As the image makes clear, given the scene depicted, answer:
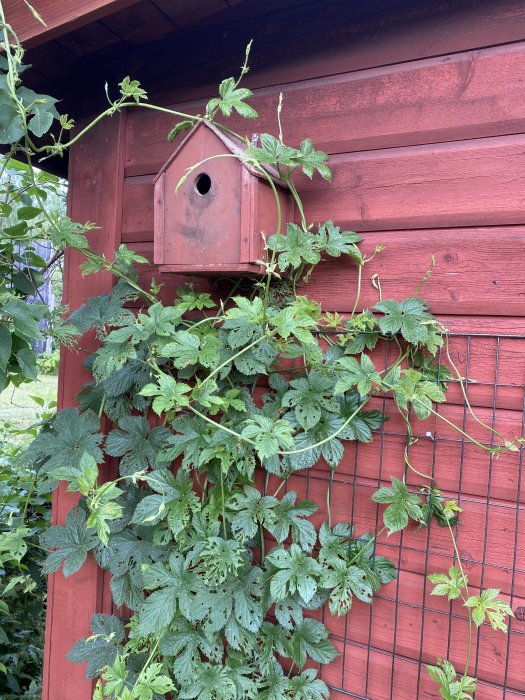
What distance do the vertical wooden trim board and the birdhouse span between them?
0.45 meters

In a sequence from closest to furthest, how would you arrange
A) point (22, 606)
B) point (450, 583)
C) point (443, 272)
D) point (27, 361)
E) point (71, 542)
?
point (450, 583) < point (443, 272) < point (27, 361) < point (71, 542) < point (22, 606)

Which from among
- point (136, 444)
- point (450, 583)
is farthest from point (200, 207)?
point (450, 583)

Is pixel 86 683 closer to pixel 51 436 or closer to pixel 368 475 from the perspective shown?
pixel 51 436

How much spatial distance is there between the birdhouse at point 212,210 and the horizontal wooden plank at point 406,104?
0.84ft

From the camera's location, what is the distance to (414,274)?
1.33m

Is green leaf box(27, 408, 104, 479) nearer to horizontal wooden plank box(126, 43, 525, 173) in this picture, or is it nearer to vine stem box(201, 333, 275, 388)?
vine stem box(201, 333, 275, 388)

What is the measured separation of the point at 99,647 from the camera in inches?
61.1

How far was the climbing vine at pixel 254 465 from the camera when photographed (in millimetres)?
1231

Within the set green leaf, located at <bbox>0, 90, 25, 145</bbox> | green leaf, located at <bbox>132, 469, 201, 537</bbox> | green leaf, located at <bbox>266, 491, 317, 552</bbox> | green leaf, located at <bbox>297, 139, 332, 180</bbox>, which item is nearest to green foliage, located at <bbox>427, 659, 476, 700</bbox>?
green leaf, located at <bbox>266, 491, 317, 552</bbox>

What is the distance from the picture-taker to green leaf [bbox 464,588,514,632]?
1.14m

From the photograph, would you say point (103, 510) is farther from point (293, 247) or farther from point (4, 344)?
point (293, 247)

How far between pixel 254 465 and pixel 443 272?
0.74m

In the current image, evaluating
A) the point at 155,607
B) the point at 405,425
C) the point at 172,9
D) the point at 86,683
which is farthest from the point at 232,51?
the point at 86,683

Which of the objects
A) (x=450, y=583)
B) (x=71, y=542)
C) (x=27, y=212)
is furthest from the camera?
(x=27, y=212)
